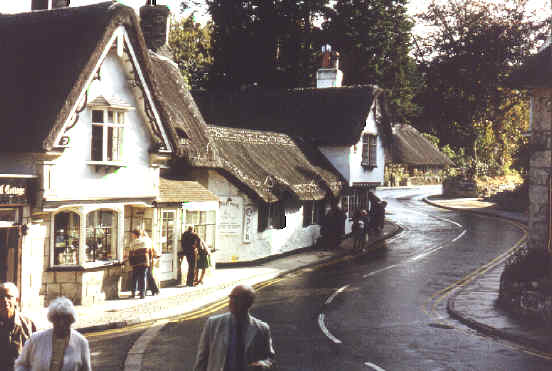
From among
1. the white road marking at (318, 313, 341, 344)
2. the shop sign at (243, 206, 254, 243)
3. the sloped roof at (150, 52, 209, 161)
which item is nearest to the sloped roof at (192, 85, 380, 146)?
the shop sign at (243, 206, 254, 243)

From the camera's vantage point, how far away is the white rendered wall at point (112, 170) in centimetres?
1780

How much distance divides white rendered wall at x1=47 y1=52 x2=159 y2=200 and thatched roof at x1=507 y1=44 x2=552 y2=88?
10.7 metres

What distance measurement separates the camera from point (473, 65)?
6181 cm

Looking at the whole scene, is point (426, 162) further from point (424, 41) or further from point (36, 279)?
point (36, 279)

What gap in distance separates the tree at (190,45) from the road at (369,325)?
30.9m

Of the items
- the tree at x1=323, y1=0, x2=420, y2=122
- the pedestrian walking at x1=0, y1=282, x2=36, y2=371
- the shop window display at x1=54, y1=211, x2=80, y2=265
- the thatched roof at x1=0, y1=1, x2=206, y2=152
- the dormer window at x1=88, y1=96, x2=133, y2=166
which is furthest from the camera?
the tree at x1=323, y1=0, x2=420, y2=122

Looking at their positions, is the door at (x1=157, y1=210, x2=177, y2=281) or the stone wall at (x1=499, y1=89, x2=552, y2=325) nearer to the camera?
the stone wall at (x1=499, y1=89, x2=552, y2=325)

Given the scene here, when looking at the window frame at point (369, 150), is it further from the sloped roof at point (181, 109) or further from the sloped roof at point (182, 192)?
the sloped roof at point (182, 192)

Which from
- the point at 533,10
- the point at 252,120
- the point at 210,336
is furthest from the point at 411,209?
the point at 210,336

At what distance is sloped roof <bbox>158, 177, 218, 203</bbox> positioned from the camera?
2123 centimetres

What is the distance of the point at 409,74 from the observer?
49.4 m

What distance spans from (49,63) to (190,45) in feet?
141

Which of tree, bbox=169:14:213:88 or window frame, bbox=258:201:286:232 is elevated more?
tree, bbox=169:14:213:88

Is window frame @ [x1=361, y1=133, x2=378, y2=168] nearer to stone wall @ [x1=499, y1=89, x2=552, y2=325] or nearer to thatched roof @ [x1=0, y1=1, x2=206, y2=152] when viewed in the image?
stone wall @ [x1=499, y1=89, x2=552, y2=325]
